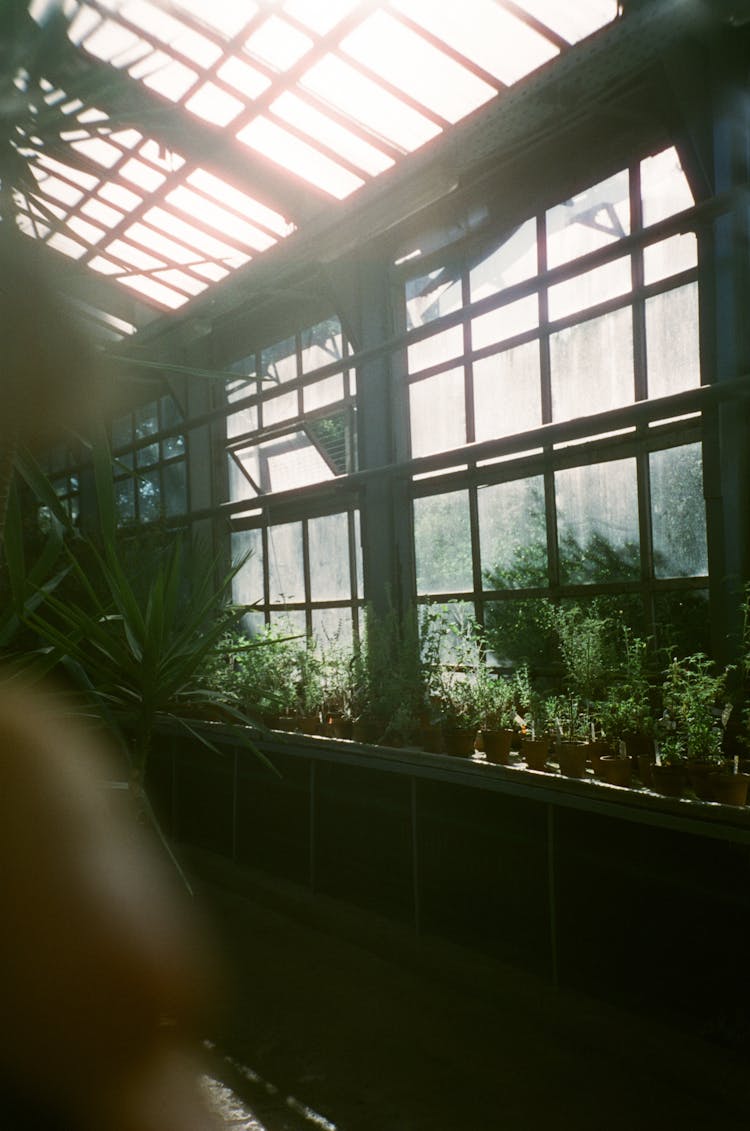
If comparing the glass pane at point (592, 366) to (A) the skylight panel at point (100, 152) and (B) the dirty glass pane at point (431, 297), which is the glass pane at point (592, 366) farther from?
(A) the skylight panel at point (100, 152)

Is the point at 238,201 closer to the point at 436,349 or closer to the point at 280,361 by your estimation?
the point at 280,361

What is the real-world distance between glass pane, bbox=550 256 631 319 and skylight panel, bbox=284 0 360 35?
153cm

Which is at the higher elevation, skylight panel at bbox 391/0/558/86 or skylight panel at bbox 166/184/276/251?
skylight panel at bbox 166/184/276/251

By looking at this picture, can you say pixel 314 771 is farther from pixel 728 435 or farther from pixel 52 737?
pixel 728 435

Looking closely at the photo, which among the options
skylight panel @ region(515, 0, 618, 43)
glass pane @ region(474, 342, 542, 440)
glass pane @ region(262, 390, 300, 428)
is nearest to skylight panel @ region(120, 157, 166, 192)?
glass pane @ region(262, 390, 300, 428)

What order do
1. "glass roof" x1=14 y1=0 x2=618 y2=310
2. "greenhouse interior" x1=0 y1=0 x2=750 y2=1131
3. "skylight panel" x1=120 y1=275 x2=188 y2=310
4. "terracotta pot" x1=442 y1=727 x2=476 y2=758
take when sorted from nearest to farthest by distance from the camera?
1. "greenhouse interior" x1=0 y1=0 x2=750 y2=1131
2. "terracotta pot" x1=442 y1=727 x2=476 y2=758
3. "glass roof" x1=14 y1=0 x2=618 y2=310
4. "skylight panel" x1=120 y1=275 x2=188 y2=310

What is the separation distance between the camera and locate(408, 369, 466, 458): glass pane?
4996 millimetres

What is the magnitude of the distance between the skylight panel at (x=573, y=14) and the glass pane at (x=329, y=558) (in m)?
2.95

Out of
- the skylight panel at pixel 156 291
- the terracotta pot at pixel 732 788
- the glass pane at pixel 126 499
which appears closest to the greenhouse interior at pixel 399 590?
the terracotta pot at pixel 732 788

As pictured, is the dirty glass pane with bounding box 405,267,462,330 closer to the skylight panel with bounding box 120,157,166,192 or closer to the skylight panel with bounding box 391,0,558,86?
the skylight panel with bounding box 391,0,558,86

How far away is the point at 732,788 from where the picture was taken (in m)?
2.61

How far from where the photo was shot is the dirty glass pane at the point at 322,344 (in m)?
5.87

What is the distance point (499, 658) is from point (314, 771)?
3.81 ft

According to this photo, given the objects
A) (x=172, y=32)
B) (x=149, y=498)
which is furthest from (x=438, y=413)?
(x=149, y=498)
